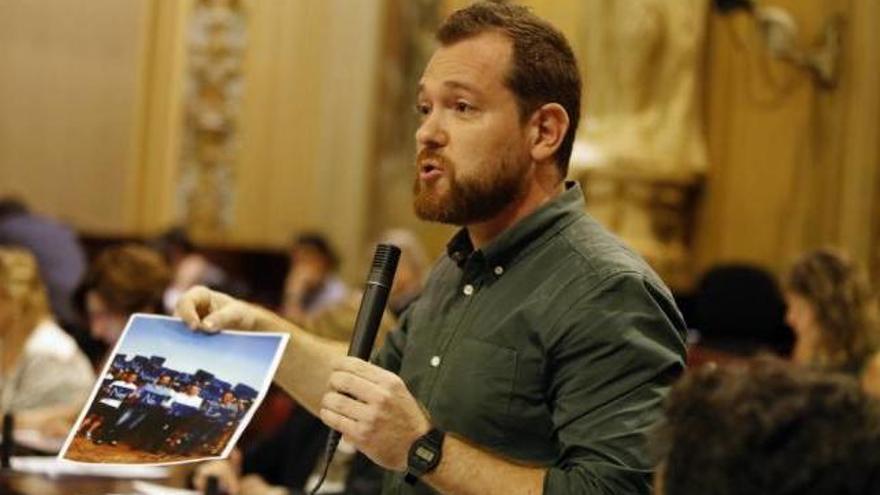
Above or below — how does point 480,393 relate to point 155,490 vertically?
above

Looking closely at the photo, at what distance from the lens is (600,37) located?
25.1ft

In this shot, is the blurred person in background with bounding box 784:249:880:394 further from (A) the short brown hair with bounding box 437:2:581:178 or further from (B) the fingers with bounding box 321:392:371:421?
(B) the fingers with bounding box 321:392:371:421

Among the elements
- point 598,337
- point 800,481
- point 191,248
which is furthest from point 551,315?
point 191,248

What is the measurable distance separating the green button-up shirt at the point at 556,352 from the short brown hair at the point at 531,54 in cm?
15

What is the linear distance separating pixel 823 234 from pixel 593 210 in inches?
41.3

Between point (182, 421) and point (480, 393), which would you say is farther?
point (182, 421)

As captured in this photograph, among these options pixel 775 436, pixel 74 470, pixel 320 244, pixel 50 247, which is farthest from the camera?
pixel 320 244

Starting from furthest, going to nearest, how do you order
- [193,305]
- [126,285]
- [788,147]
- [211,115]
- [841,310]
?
[211,115], [788,147], [126,285], [841,310], [193,305]

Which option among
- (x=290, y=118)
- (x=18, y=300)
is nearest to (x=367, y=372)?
(x=18, y=300)

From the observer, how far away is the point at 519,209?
7.90 ft

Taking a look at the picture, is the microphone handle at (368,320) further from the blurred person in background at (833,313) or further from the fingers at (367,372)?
the blurred person in background at (833,313)

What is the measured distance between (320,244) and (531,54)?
6600mm

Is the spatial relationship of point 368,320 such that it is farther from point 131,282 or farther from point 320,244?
point 320,244

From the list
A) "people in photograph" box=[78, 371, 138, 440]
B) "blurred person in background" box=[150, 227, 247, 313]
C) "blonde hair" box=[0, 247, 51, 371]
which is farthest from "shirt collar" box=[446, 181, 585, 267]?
"blurred person in background" box=[150, 227, 247, 313]
